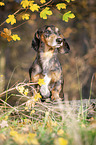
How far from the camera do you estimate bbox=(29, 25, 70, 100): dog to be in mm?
2037

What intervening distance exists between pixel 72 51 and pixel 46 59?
1406 millimetres

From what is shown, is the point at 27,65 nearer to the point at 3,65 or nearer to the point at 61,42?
the point at 3,65

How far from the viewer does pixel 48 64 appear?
209cm

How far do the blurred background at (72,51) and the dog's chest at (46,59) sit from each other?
50.9 inches

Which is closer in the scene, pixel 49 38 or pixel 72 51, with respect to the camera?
pixel 49 38

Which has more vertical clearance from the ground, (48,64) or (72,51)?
(72,51)

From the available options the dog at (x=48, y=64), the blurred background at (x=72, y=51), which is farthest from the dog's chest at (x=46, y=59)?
the blurred background at (x=72, y=51)

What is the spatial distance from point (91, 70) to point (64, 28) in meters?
0.88

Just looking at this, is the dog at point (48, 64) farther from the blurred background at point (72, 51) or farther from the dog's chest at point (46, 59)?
the blurred background at point (72, 51)

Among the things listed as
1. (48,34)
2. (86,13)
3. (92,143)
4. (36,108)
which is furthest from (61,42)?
(86,13)

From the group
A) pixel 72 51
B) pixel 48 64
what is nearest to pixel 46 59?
pixel 48 64

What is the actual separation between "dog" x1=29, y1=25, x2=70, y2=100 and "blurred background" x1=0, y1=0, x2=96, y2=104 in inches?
50.5

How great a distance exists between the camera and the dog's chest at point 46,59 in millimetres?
2086

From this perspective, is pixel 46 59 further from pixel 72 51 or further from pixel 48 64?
pixel 72 51
